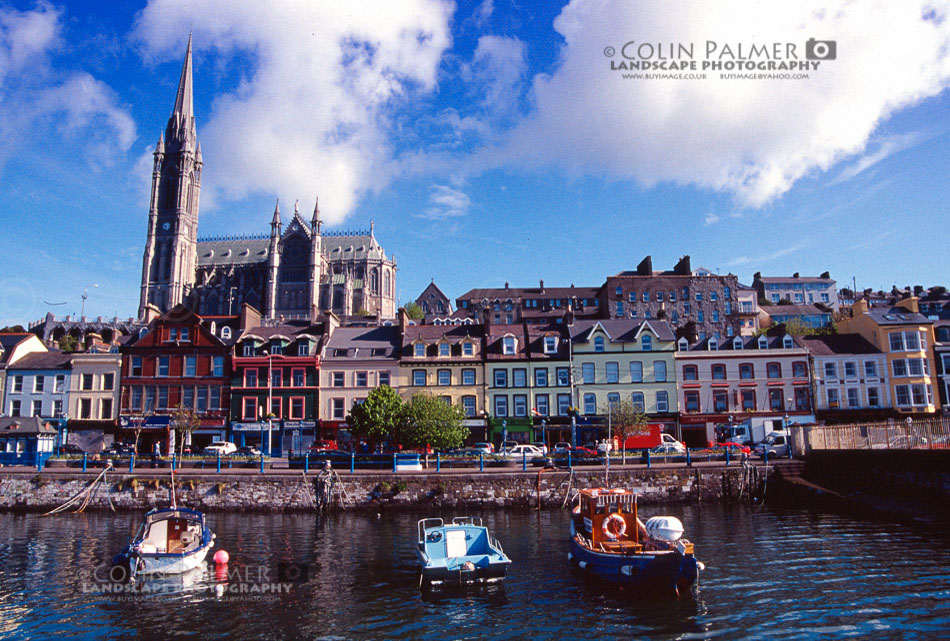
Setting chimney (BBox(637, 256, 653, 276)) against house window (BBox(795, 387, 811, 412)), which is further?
chimney (BBox(637, 256, 653, 276))

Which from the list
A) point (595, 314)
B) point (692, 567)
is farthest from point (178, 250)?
point (692, 567)

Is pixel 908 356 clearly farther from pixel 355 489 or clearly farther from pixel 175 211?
pixel 175 211

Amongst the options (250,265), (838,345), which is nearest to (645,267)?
(838,345)

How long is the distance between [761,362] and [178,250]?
141m

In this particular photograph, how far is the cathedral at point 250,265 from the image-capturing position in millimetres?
151500

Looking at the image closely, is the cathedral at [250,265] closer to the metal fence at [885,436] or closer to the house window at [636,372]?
the house window at [636,372]

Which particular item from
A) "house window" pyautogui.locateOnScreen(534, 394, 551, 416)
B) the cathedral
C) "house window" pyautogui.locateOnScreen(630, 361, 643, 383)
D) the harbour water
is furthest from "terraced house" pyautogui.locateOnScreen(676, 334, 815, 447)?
the cathedral

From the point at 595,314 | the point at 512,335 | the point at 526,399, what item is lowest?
the point at 526,399

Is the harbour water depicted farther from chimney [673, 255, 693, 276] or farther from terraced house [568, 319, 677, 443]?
chimney [673, 255, 693, 276]

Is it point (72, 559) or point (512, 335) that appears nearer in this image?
point (72, 559)

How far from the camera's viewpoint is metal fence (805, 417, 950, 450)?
1241 inches

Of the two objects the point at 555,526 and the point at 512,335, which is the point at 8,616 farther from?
the point at 512,335

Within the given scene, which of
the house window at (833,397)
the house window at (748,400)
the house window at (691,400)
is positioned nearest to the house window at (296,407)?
the house window at (691,400)

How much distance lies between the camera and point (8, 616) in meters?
17.0
